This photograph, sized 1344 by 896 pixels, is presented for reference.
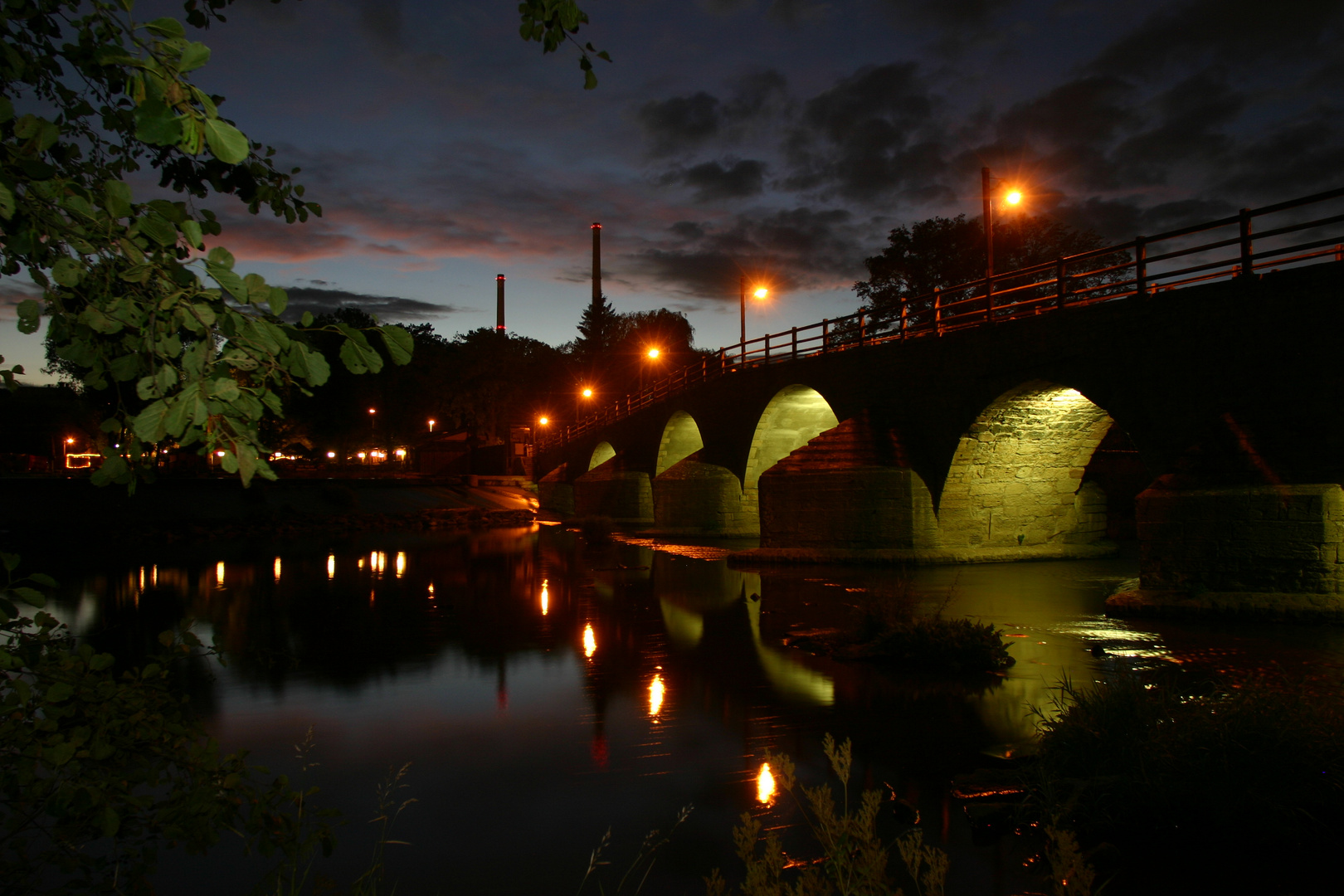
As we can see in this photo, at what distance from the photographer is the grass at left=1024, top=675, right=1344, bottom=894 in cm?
421

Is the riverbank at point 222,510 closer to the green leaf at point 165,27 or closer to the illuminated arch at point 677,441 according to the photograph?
the illuminated arch at point 677,441

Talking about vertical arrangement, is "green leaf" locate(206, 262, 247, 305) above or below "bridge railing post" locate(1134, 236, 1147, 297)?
below

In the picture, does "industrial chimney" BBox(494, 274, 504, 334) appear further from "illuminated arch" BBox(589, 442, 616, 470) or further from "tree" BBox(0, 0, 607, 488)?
"tree" BBox(0, 0, 607, 488)

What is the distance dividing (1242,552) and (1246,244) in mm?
4308

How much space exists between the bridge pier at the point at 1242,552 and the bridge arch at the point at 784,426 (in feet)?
44.2

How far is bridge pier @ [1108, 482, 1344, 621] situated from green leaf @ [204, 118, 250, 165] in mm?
12975

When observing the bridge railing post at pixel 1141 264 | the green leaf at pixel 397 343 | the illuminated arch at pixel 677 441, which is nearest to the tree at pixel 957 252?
the illuminated arch at pixel 677 441

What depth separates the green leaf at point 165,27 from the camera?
58.5 inches

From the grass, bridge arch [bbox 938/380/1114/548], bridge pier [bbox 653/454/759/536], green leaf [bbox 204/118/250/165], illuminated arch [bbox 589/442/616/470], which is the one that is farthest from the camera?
illuminated arch [bbox 589/442/616/470]

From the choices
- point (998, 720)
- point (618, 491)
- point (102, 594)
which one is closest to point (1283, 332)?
point (998, 720)

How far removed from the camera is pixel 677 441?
115 feet

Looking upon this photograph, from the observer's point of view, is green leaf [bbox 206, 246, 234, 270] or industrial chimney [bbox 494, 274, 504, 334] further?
industrial chimney [bbox 494, 274, 504, 334]

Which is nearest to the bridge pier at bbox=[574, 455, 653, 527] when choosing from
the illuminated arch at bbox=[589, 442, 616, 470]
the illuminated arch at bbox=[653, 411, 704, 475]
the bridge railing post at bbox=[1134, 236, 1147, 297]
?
the illuminated arch at bbox=[653, 411, 704, 475]

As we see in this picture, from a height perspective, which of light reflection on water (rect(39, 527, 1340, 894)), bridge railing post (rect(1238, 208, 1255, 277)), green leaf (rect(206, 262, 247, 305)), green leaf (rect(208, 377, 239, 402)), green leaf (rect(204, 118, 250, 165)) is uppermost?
bridge railing post (rect(1238, 208, 1255, 277))
